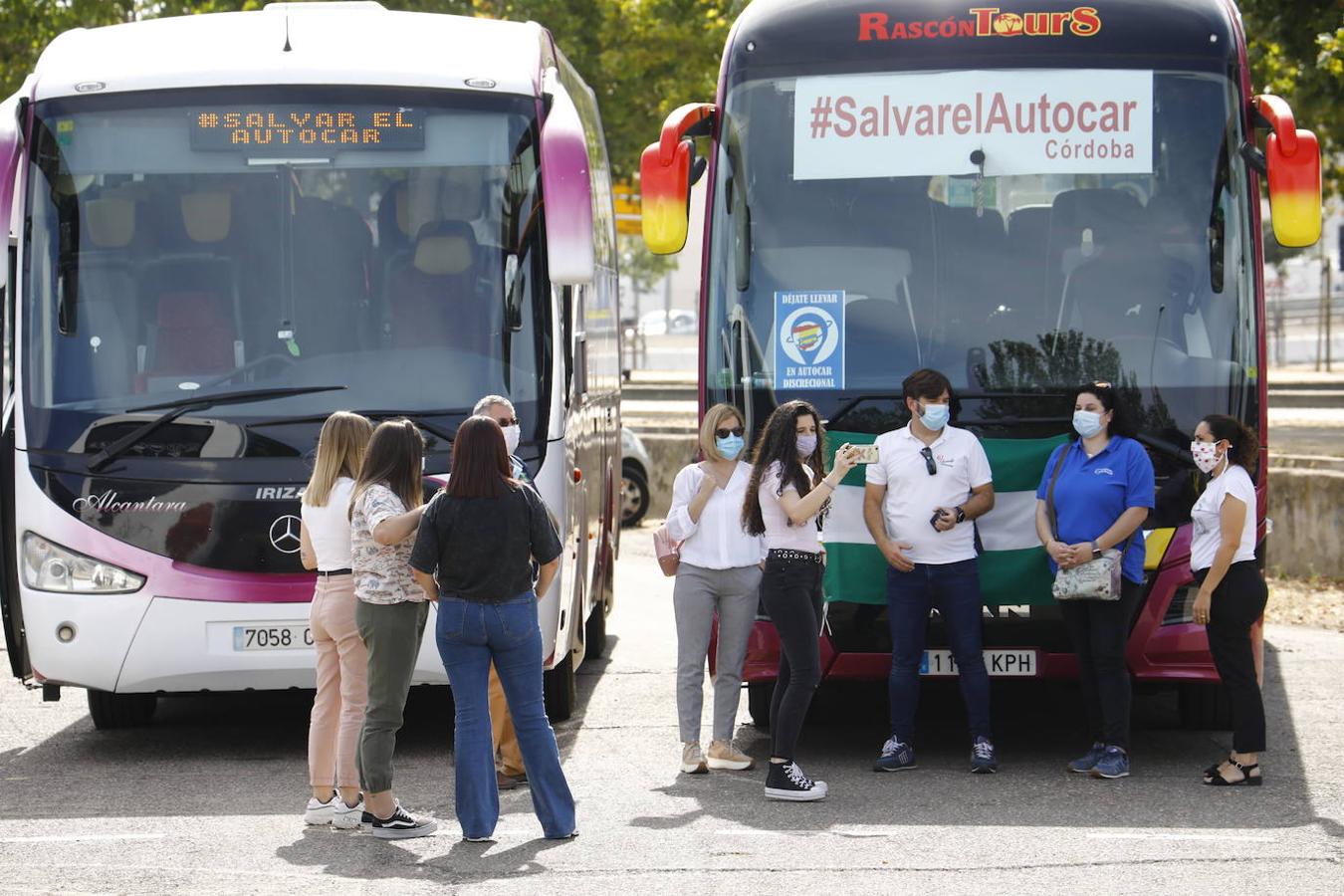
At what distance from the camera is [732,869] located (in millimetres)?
7090

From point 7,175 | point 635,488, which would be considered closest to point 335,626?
point 7,175

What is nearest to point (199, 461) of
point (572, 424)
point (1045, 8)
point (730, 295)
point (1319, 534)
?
point (572, 424)

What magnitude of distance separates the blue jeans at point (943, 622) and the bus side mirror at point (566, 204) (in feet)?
6.29

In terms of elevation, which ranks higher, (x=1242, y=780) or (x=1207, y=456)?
(x=1207, y=456)

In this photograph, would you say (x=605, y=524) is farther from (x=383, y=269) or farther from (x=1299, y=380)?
(x=1299, y=380)

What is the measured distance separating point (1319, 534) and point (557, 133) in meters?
8.62

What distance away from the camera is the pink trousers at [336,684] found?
7.84 metres

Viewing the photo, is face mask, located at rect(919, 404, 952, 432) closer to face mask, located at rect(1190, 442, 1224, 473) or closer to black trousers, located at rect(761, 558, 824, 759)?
black trousers, located at rect(761, 558, 824, 759)

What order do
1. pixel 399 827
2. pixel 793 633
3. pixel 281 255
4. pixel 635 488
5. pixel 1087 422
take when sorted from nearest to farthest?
pixel 399 827 < pixel 793 633 < pixel 1087 422 < pixel 281 255 < pixel 635 488

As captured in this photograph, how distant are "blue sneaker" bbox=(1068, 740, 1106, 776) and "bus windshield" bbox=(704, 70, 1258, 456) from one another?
1.38 metres

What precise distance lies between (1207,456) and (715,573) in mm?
2131

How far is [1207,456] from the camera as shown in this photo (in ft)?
28.0

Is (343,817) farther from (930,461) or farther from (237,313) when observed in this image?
(930,461)

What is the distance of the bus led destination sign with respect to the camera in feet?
30.5
